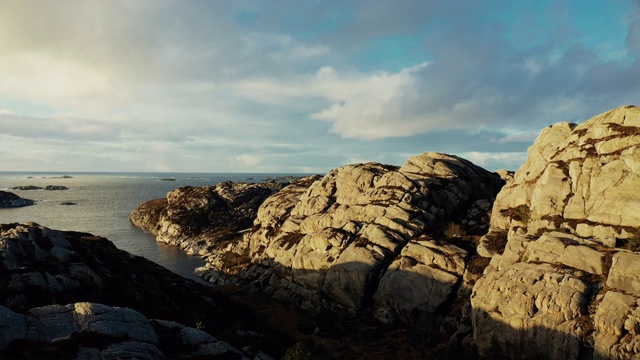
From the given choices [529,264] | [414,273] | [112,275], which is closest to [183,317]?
[112,275]

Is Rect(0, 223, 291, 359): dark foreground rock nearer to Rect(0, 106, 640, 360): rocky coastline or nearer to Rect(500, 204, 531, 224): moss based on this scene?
Rect(0, 106, 640, 360): rocky coastline

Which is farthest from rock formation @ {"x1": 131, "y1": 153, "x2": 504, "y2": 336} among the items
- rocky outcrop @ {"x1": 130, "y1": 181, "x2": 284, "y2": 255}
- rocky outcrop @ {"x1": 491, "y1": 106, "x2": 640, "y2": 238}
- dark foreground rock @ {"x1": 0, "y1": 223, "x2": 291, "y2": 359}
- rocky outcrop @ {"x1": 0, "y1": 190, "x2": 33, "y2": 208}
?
rocky outcrop @ {"x1": 0, "y1": 190, "x2": 33, "y2": 208}

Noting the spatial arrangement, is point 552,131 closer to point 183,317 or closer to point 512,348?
point 512,348

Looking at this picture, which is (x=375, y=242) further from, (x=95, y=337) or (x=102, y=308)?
(x=95, y=337)

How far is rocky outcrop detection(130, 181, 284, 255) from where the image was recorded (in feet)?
322

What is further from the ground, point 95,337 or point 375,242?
point 375,242

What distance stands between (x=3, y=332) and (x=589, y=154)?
56222 mm

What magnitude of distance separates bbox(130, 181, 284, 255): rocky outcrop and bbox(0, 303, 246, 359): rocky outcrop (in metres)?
65.9

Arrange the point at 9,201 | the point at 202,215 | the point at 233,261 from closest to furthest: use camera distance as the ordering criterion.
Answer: the point at 233,261 < the point at 202,215 < the point at 9,201

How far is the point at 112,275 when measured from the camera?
4072 centimetres

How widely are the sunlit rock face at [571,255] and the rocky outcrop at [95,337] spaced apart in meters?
24.7

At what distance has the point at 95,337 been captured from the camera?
21.6m

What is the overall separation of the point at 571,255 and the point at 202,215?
102m

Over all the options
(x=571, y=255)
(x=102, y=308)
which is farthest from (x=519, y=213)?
(x=102, y=308)
